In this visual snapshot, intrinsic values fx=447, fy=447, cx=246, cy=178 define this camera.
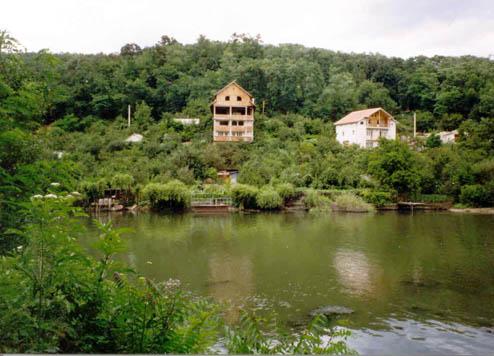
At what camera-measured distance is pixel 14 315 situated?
6.00ft

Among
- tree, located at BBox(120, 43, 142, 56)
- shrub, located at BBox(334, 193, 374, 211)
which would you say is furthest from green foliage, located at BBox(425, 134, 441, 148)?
tree, located at BBox(120, 43, 142, 56)

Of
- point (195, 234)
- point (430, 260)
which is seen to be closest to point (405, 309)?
point (430, 260)

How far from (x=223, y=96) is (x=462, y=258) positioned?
61.0 feet

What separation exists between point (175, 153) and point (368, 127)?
11.1 m

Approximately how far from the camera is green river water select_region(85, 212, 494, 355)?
515 cm

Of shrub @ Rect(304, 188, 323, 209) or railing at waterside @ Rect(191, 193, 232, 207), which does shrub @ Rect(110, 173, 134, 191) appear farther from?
shrub @ Rect(304, 188, 323, 209)

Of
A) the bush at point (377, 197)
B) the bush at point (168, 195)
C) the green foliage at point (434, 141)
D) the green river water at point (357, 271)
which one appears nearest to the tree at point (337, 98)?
the green foliage at point (434, 141)

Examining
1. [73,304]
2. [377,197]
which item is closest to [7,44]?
[73,304]

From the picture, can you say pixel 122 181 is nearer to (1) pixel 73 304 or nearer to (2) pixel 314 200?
(2) pixel 314 200

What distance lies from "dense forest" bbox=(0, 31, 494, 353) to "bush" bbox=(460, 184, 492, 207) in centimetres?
8

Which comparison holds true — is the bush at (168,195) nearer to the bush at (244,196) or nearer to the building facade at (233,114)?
the bush at (244,196)

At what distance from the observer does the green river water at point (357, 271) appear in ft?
16.9

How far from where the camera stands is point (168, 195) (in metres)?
17.7

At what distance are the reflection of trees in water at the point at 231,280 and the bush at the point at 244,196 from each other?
8782mm
